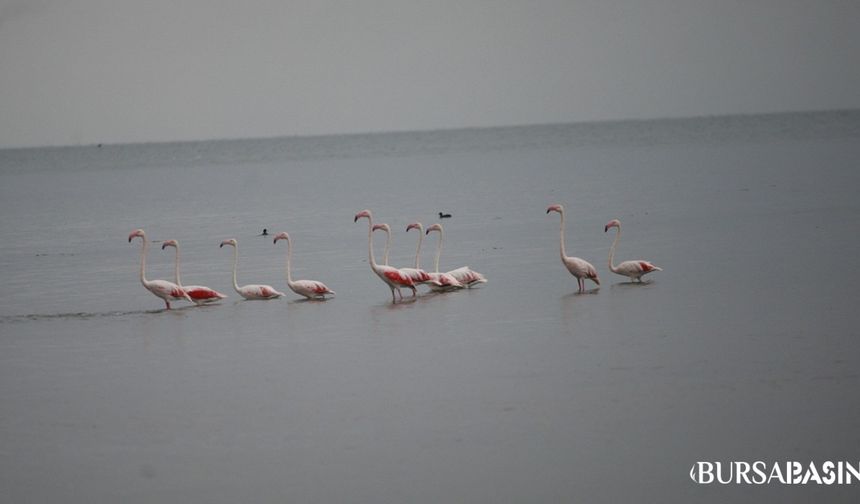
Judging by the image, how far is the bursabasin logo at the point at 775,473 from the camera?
7133mm

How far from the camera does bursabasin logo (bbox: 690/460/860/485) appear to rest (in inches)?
281

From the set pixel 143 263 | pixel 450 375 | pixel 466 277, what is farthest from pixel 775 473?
pixel 143 263

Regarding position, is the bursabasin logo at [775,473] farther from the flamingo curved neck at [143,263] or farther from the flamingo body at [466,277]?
the flamingo curved neck at [143,263]

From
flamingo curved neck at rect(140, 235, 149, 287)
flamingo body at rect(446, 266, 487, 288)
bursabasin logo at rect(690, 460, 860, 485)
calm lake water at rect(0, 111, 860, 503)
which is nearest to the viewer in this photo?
bursabasin logo at rect(690, 460, 860, 485)

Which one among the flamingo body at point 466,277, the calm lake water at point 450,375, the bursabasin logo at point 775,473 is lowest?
the bursabasin logo at point 775,473

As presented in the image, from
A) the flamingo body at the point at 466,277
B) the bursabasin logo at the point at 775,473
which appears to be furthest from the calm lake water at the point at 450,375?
the flamingo body at the point at 466,277

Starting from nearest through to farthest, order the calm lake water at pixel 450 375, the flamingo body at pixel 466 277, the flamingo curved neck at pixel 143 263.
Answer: the calm lake water at pixel 450 375 → the flamingo curved neck at pixel 143 263 → the flamingo body at pixel 466 277

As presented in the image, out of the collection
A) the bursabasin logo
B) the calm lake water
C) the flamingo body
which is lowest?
the bursabasin logo

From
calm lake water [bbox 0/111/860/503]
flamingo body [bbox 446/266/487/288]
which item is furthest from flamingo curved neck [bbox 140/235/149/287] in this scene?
flamingo body [bbox 446/266/487/288]

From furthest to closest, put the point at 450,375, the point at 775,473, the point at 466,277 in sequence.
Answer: the point at 466,277 → the point at 450,375 → the point at 775,473

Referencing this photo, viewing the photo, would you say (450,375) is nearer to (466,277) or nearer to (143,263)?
(466,277)

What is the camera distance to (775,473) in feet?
23.9

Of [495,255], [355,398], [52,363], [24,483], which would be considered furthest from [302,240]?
[24,483]

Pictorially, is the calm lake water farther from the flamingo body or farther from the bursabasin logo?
the flamingo body
